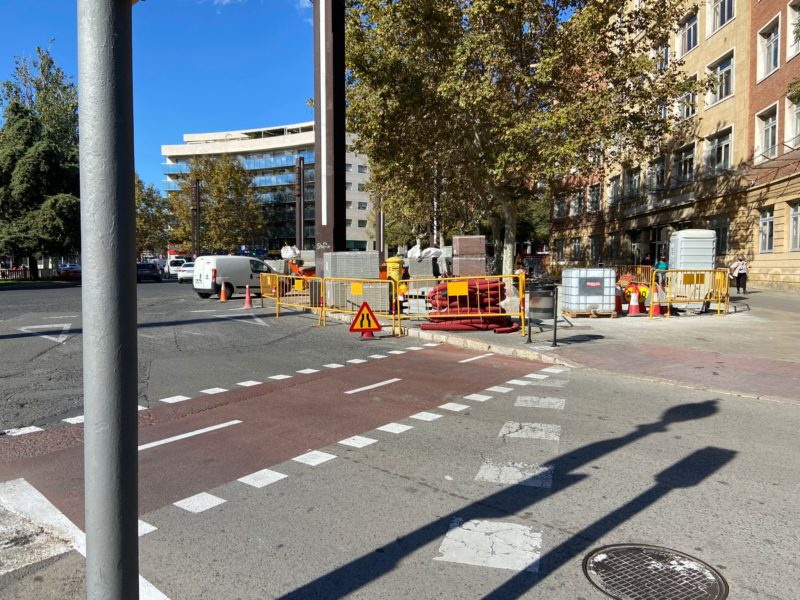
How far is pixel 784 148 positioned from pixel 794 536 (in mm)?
28232

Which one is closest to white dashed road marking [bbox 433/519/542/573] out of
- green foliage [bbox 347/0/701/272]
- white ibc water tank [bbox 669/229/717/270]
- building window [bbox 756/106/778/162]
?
green foliage [bbox 347/0/701/272]

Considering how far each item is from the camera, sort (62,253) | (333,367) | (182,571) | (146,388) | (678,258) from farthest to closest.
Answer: (62,253) → (678,258) → (333,367) → (146,388) → (182,571)

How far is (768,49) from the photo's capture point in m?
26.8

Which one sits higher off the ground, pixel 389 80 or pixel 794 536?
pixel 389 80

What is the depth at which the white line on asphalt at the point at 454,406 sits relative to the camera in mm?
6160

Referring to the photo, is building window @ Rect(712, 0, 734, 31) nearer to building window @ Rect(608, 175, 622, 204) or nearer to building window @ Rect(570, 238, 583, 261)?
building window @ Rect(608, 175, 622, 204)

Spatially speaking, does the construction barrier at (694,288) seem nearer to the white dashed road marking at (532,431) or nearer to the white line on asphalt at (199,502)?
the white dashed road marking at (532,431)

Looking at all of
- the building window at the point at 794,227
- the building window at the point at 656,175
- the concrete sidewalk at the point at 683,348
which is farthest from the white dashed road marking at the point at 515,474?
the building window at the point at 656,175

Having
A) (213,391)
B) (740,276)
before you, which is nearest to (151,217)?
(740,276)

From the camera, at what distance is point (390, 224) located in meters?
61.7

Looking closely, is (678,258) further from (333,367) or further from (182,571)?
(182,571)

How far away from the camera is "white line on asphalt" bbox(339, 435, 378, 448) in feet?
16.1

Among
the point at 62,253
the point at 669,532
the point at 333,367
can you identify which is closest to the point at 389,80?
the point at 333,367

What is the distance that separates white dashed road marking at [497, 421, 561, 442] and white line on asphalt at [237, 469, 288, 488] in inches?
84.4
